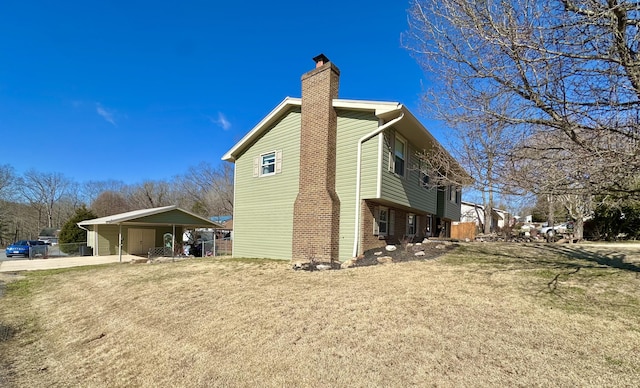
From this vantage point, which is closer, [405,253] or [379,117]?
[405,253]

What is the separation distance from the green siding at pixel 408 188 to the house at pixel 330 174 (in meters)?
0.04

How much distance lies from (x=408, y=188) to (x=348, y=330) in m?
9.04

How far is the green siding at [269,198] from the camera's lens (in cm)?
1233

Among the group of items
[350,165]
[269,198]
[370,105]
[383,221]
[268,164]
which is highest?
A: [370,105]

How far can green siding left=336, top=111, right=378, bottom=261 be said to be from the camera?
10.6 metres

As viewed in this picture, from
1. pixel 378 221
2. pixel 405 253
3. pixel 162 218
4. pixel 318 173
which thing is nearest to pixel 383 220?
pixel 378 221

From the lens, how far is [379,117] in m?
10.5

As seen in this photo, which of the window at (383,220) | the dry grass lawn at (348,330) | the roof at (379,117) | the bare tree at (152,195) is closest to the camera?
the dry grass lawn at (348,330)

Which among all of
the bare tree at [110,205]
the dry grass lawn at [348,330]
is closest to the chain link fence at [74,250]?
the dry grass lawn at [348,330]

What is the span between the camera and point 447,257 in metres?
9.80

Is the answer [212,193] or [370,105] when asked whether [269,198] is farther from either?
[212,193]

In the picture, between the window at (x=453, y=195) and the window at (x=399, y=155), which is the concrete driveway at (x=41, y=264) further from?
the window at (x=453, y=195)

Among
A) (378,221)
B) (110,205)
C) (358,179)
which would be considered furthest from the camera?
(110,205)

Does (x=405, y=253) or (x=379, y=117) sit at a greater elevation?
(x=379, y=117)
